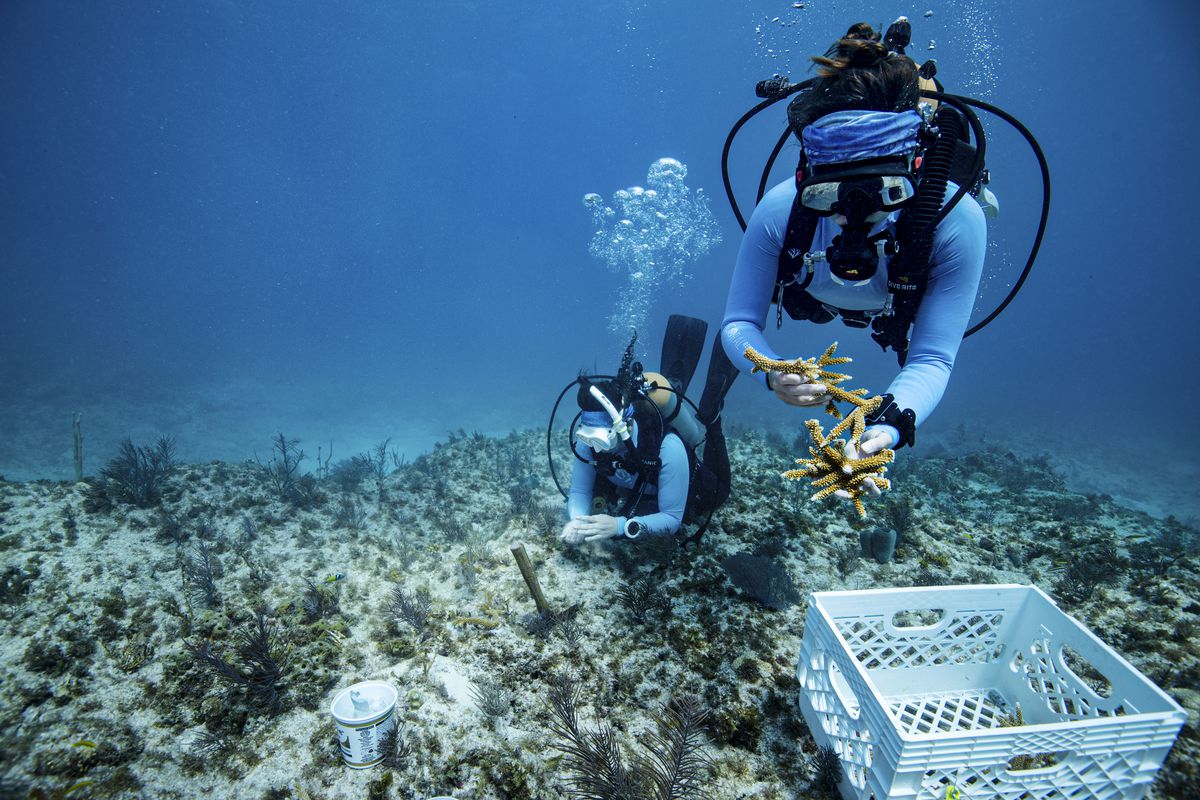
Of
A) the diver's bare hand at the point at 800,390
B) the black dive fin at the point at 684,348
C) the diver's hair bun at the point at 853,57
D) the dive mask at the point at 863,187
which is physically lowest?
the black dive fin at the point at 684,348

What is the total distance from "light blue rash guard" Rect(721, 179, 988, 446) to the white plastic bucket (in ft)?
10.4

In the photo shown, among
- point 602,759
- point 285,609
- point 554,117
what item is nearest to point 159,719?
point 285,609

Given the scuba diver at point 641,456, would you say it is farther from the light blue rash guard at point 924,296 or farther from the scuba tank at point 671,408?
the light blue rash guard at point 924,296

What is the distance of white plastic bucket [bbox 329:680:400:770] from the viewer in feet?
8.77

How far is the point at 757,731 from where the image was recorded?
2.96 m

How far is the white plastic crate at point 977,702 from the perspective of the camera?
203 centimetres

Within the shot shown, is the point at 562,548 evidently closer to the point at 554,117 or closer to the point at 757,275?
the point at 757,275

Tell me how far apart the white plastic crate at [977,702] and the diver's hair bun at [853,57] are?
3.03 m

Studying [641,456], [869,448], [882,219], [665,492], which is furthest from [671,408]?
[869,448]

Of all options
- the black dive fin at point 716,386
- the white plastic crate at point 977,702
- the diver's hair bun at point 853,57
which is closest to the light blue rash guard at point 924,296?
the diver's hair bun at point 853,57

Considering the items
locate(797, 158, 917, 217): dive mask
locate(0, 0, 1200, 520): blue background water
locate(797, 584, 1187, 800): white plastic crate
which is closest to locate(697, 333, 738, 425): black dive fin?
locate(797, 584, 1187, 800): white plastic crate

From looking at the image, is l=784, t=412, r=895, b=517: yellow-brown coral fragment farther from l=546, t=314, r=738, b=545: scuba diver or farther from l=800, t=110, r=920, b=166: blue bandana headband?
l=546, t=314, r=738, b=545: scuba diver

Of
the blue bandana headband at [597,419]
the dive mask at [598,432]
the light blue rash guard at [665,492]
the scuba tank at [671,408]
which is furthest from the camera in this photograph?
the scuba tank at [671,408]

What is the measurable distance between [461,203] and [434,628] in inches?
5355
